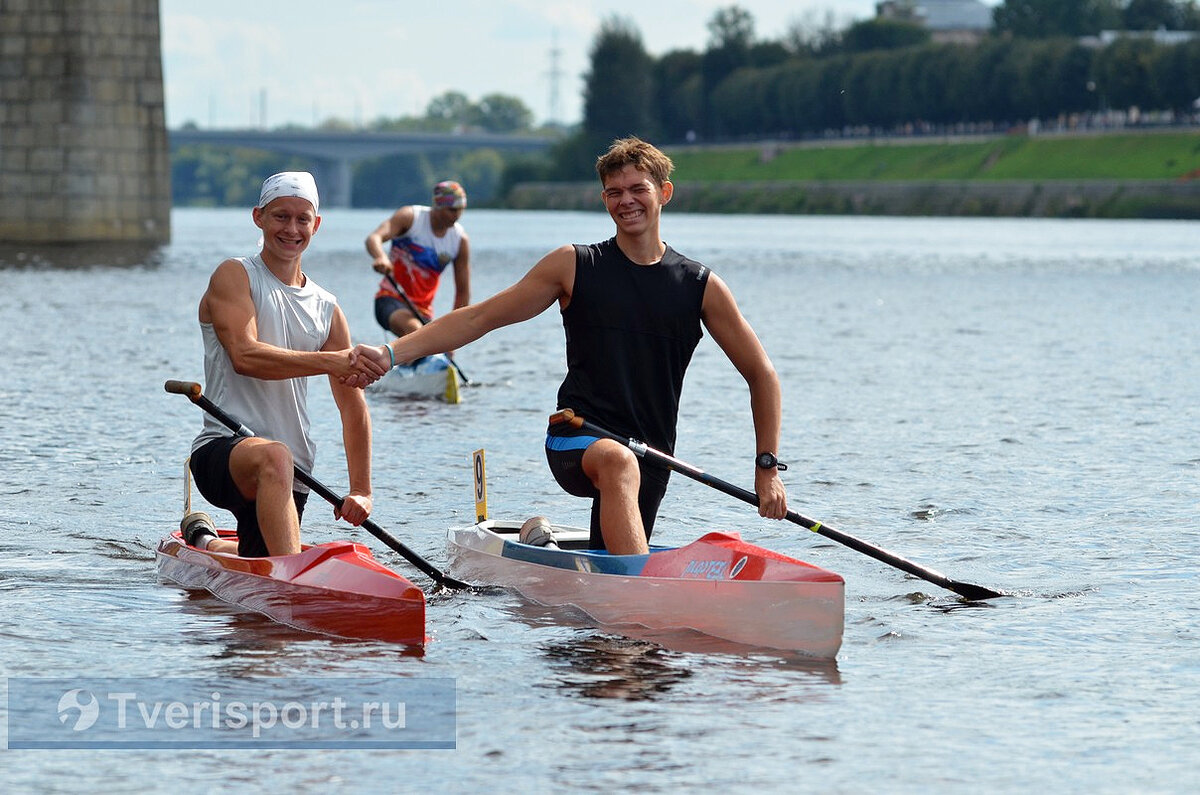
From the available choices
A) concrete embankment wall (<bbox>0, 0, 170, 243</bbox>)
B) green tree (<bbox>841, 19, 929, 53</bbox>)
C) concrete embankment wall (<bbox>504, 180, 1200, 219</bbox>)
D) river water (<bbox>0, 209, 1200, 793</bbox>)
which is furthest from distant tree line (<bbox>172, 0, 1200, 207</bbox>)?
river water (<bbox>0, 209, 1200, 793</bbox>)

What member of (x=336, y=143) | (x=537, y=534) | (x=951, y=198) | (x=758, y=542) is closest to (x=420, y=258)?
(x=758, y=542)

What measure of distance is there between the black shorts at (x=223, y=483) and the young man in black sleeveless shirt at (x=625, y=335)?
30.9 inches

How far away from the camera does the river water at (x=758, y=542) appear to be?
641cm

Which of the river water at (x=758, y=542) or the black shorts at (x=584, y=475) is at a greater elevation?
the black shorts at (x=584, y=475)

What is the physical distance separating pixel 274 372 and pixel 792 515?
2.43 metres

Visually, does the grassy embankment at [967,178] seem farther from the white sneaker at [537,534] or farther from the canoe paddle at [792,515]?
the white sneaker at [537,534]

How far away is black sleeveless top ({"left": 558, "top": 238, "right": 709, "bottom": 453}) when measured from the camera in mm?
8164

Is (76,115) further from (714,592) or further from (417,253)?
(714,592)

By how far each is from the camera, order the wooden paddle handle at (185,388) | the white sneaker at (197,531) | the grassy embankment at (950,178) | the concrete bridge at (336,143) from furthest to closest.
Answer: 1. the concrete bridge at (336,143)
2. the grassy embankment at (950,178)
3. the white sneaker at (197,531)
4. the wooden paddle handle at (185,388)

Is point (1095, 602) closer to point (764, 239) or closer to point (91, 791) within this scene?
point (91, 791)

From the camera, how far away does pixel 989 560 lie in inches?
413

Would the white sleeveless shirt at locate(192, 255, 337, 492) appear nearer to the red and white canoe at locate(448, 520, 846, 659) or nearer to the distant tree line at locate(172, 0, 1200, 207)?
the red and white canoe at locate(448, 520, 846, 659)

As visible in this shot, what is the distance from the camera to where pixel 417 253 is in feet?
58.4

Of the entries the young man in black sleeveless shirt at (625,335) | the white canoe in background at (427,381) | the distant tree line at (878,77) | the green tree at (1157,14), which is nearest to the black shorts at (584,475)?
the young man in black sleeveless shirt at (625,335)
